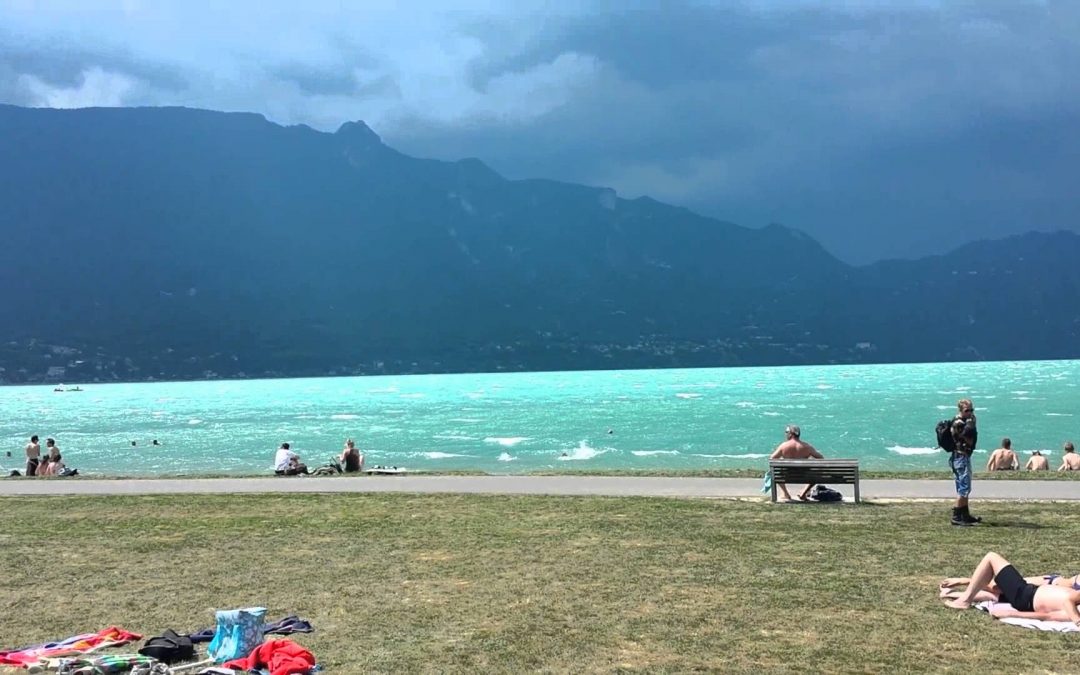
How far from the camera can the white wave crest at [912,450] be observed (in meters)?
40.4

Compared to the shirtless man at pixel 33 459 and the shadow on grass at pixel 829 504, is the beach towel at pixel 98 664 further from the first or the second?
the shirtless man at pixel 33 459

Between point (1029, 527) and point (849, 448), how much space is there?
35228 millimetres

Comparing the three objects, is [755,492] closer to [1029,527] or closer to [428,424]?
[1029,527]

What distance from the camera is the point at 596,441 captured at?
169 feet

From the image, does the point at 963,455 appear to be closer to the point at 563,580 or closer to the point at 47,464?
the point at 563,580

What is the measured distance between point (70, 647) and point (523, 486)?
37.3 feet

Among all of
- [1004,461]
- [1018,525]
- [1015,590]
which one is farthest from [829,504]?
[1004,461]

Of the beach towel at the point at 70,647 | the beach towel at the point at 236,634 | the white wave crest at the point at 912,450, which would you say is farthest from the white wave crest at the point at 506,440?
the beach towel at the point at 236,634

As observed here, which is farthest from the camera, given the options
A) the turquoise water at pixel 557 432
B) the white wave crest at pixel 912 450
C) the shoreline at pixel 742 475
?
the turquoise water at pixel 557 432

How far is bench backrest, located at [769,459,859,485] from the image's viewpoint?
14016 millimetres

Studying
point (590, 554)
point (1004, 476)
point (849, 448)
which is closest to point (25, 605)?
point (590, 554)

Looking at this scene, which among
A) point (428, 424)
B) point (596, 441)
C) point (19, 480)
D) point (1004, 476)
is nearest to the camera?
point (1004, 476)

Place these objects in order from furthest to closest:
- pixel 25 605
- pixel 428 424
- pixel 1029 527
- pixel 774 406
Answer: pixel 774 406 < pixel 428 424 < pixel 1029 527 < pixel 25 605

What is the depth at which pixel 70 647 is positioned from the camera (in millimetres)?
6469
